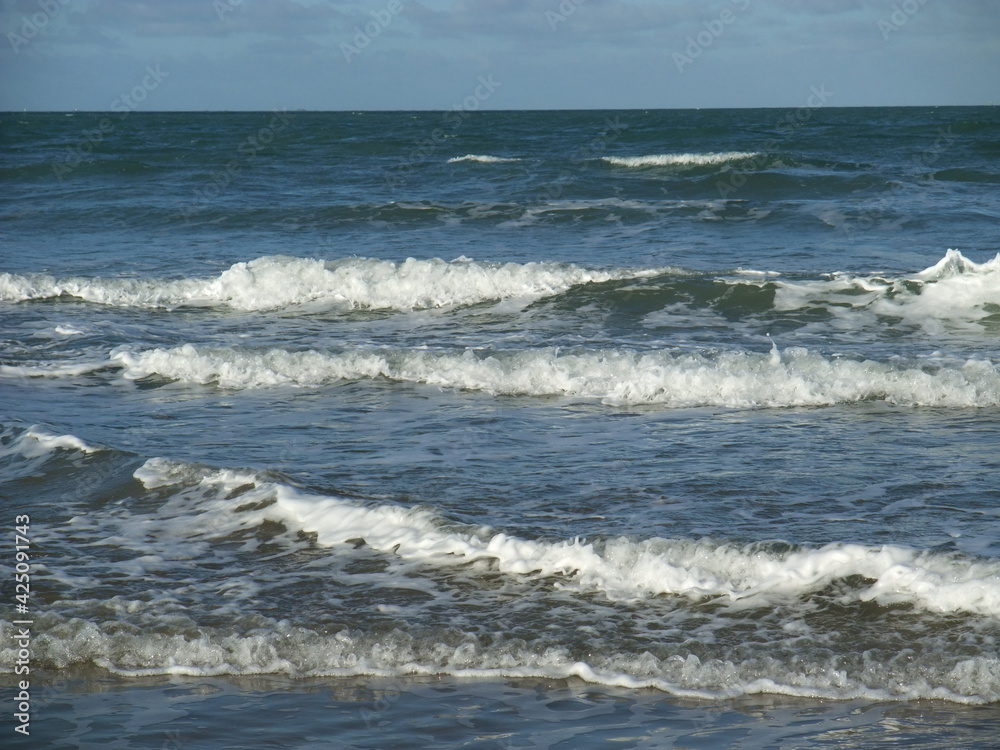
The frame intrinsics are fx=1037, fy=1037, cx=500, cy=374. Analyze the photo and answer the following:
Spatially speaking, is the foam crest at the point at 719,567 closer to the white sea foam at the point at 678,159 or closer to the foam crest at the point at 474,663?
the foam crest at the point at 474,663

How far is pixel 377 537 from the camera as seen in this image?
17.7 feet

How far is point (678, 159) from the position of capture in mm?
31500

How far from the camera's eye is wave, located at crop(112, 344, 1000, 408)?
817 centimetres

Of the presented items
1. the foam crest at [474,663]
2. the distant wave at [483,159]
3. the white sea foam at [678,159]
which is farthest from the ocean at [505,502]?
the distant wave at [483,159]

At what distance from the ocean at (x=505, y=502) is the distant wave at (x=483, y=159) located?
16.3 m

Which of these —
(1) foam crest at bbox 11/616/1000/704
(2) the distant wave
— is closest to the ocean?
(1) foam crest at bbox 11/616/1000/704

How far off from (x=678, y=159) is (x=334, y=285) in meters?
20.0

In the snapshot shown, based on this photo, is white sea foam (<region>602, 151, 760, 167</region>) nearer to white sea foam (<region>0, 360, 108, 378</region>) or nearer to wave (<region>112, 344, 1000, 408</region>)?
wave (<region>112, 344, 1000, 408</region>)

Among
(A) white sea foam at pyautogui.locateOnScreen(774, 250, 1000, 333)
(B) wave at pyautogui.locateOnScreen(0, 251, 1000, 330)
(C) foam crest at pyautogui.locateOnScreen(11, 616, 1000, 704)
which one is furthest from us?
(B) wave at pyautogui.locateOnScreen(0, 251, 1000, 330)

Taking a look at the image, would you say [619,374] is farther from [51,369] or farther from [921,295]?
[51,369]

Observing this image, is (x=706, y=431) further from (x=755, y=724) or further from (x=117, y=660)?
(x=117, y=660)

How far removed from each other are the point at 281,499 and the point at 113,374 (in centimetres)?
442

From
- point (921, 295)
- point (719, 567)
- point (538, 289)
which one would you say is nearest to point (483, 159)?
point (538, 289)

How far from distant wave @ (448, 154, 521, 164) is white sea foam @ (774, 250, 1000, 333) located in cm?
1953
